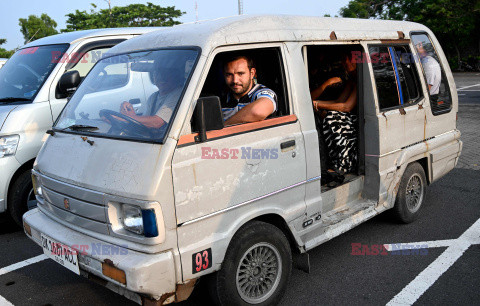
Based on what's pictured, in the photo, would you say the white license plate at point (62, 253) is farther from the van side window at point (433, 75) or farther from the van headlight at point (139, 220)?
the van side window at point (433, 75)

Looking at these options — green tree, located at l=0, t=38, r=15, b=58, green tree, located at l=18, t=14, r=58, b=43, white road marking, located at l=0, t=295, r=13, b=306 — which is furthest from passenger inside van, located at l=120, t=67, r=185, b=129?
green tree, located at l=18, t=14, r=58, b=43

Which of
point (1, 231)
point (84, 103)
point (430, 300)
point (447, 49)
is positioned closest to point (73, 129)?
point (84, 103)

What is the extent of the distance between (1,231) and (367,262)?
13.7 ft

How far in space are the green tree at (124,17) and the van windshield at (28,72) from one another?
32.7 meters

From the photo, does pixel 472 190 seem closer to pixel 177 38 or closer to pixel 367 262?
pixel 367 262

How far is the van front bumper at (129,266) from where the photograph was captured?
2.56 metres

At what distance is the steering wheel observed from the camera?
2.90m

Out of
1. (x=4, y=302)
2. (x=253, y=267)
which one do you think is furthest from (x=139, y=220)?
(x=4, y=302)

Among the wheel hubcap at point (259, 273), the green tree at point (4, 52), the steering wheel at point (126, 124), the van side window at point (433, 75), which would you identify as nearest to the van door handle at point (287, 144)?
the wheel hubcap at point (259, 273)

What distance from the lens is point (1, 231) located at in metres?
5.21

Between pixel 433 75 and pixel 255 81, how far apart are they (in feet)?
8.18

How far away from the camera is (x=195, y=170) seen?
2.79m

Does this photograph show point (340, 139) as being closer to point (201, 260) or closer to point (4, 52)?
point (201, 260)

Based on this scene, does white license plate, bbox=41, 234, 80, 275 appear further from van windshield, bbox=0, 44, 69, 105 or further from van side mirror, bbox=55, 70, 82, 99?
van windshield, bbox=0, 44, 69, 105
